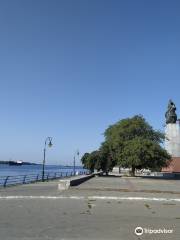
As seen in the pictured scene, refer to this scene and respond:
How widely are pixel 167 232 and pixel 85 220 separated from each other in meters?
3.01

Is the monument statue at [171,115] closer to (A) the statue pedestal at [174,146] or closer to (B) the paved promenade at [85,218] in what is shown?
(A) the statue pedestal at [174,146]

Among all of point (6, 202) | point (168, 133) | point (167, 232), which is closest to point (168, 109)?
point (168, 133)

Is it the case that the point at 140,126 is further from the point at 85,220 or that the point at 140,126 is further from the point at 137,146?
the point at 85,220

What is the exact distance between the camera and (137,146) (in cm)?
6059

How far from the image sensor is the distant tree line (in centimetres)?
6116

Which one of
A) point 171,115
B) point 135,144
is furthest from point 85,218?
point 171,115

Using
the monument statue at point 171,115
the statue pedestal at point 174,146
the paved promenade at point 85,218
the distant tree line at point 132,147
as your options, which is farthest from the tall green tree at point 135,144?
the paved promenade at point 85,218

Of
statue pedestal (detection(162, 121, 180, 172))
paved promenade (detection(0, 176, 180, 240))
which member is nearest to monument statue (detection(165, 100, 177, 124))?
statue pedestal (detection(162, 121, 180, 172))

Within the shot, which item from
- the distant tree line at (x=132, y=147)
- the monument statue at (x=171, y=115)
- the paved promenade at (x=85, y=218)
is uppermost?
the monument statue at (x=171, y=115)

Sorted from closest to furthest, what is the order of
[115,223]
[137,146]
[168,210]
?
[115,223] < [168,210] < [137,146]

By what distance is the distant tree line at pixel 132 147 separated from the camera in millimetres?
61156

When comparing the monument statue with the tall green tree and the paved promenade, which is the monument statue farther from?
the paved promenade

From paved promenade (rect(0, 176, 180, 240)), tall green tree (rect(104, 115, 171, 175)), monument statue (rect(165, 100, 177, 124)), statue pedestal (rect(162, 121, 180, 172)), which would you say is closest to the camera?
paved promenade (rect(0, 176, 180, 240))

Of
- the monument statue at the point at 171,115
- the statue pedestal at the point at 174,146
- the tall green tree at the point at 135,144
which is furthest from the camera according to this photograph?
the monument statue at the point at 171,115
